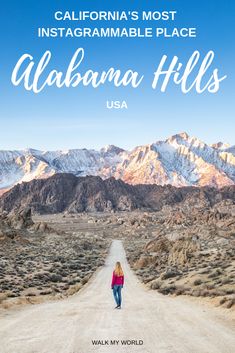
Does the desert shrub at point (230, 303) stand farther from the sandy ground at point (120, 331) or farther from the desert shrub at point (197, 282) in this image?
the desert shrub at point (197, 282)

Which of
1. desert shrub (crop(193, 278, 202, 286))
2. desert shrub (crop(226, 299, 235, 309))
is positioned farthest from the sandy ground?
desert shrub (crop(193, 278, 202, 286))

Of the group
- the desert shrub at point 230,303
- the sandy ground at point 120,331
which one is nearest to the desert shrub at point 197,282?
the desert shrub at point 230,303

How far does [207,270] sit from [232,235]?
49.8 metres

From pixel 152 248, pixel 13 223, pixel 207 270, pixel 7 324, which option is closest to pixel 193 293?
pixel 207 270

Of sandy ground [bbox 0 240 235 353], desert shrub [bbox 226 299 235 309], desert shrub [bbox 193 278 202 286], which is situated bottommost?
desert shrub [bbox 193 278 202 286]

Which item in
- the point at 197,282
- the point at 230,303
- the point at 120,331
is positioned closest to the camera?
the point at 120,331

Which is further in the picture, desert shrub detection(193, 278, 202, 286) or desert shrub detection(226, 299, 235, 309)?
desert shrub detection(193, 278, 202, 286)

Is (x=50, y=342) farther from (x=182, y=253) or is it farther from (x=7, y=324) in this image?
(x=182, y=253)

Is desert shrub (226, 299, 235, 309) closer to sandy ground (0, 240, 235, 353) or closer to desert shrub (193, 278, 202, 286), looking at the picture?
sandy ground (0, 240, 235, 353)

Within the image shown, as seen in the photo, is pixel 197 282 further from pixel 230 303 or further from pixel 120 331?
pixel 120 331

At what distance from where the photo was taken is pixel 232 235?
265ft

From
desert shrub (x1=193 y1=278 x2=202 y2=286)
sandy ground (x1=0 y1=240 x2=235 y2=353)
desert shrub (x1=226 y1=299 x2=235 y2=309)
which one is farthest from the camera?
desert shrub (x1=193 y1=278 x2=202 y2=286)

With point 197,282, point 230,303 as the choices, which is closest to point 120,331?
point 230,303

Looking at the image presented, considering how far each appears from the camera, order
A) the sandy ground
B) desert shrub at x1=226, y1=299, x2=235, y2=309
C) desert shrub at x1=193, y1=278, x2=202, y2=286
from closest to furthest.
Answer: the sandy ground → desert shrub at x1=226, y1=299, x2=235, y2=309 → desert shrub at x1=193, y1=278, x2=202, y2=286
